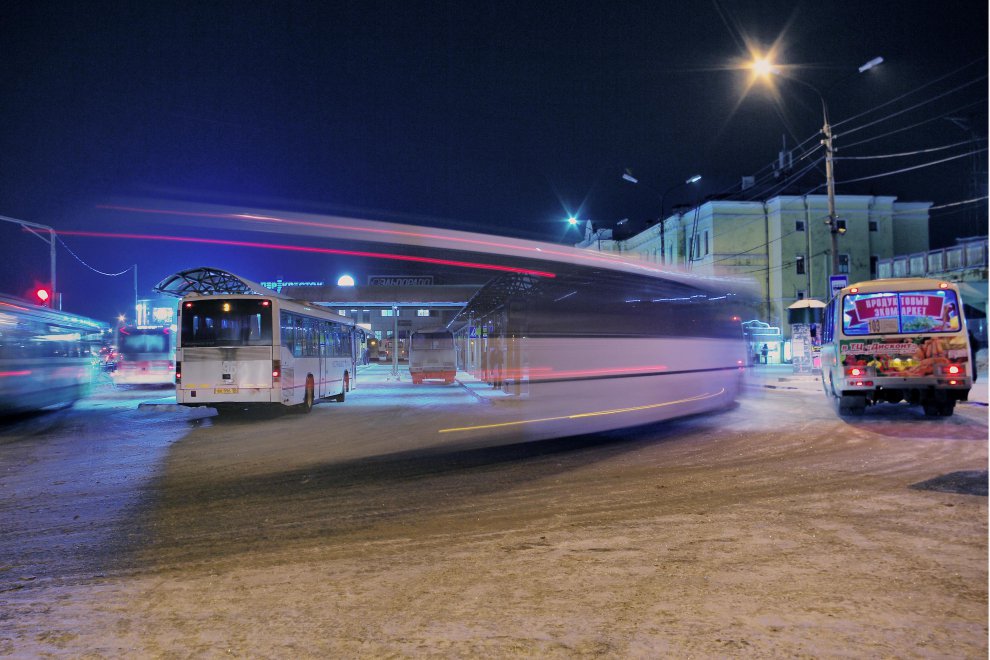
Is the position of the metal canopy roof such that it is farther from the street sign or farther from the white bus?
the street sign

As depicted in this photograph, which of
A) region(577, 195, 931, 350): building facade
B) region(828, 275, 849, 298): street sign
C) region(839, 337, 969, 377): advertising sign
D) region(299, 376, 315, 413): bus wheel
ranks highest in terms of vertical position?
region(577, 195, 931, 350): building facade

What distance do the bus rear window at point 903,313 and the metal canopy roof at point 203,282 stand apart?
18.0m

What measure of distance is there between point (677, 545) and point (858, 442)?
7.50 meters

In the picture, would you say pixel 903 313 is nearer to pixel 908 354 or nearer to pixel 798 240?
pixel 908 354

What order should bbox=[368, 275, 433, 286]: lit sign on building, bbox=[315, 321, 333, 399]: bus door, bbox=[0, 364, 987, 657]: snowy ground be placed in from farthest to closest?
bbox=[368, 275, 433, 286]: lit sign on building < bbox=[315, 321, 333, 399]: bus door < bbox=[0, 364, 987, 657]: snowy ground

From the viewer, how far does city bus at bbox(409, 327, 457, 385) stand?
33.7 meters

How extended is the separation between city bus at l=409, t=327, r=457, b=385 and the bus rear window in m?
21.1

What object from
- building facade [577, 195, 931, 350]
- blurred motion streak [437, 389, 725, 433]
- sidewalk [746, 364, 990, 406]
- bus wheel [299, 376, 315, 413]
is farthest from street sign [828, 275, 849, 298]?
building facade [577, 195, 931, 350]

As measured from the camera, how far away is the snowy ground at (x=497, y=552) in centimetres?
397

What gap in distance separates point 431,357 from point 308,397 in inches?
582

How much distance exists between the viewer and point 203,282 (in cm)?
2686

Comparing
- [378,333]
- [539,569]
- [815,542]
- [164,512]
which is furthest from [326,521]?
[378,333]

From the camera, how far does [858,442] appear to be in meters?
11.7

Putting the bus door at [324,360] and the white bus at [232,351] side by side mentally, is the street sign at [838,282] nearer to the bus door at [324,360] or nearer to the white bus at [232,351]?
the bus door at [324,360]
